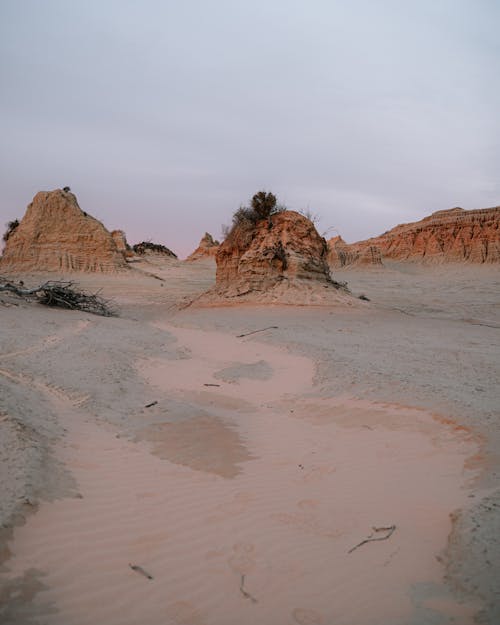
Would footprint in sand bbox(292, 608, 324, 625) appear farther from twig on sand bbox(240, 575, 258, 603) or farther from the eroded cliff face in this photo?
the eroded cliff face

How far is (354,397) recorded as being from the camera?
5160 mm

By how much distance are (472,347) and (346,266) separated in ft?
93.3

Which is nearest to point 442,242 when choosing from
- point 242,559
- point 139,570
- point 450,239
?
point 450,239

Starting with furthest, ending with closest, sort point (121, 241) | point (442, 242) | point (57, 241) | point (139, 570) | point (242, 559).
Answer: point (121, 241) < point (442, 242) < point (57, 241) < point (242, 559) < point (139, 570)

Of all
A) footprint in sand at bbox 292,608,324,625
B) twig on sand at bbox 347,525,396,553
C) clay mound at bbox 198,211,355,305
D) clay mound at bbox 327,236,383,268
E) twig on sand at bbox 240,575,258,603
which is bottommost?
twig on sand at bbox 240,575,258,603

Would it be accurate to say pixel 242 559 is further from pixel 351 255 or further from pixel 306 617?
pixel 351 255

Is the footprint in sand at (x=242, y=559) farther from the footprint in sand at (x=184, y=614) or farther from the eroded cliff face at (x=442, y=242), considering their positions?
the eroded cliff face at (x=442, y=242)

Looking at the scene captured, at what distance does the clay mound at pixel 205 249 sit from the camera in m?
44.9

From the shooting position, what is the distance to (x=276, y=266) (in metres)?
15.3

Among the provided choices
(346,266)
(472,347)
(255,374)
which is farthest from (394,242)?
(255,374)

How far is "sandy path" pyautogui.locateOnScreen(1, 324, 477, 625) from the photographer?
1.95 metres

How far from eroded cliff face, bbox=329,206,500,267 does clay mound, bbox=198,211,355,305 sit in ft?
65.5

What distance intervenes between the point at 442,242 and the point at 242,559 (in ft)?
121

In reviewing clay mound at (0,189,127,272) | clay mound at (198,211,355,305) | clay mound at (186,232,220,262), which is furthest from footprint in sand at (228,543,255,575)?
clay mound at (186,232,220,262)
